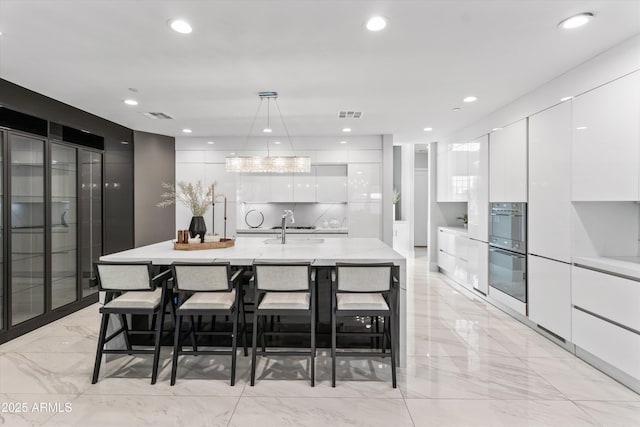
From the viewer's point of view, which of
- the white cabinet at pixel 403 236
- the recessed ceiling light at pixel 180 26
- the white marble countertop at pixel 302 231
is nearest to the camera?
the recessed ceiling light at pixel 180 26

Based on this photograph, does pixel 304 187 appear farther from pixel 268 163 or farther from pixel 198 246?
pixel 198 246

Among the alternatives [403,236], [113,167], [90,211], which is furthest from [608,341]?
[403,236]

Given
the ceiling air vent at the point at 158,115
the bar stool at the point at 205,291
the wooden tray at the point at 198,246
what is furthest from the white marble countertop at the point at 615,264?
the ceiling air vent at the point at 158,115

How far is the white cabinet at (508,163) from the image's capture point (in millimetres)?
4035

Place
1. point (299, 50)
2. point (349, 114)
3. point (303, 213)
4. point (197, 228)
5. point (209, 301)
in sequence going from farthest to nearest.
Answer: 1. point (303, 213)
2. point (349, 114)
3. point (197, 228)
4. point (299, 50)
5. point (209, 301)

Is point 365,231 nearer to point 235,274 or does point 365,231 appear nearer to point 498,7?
point 235,274

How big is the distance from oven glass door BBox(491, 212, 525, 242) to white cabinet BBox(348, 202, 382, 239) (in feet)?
6.95

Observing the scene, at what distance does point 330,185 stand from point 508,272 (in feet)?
10.7

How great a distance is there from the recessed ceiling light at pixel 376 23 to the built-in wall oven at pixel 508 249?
268cm

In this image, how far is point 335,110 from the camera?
15.4 ft

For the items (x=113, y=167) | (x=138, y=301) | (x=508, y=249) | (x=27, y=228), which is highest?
(x=113, y=167)

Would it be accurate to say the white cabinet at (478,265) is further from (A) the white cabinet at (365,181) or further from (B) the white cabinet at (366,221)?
(A) the white cabinet at (365,181)

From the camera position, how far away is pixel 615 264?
9.08 feet

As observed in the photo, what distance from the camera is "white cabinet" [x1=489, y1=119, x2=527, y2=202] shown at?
4.04 metres
